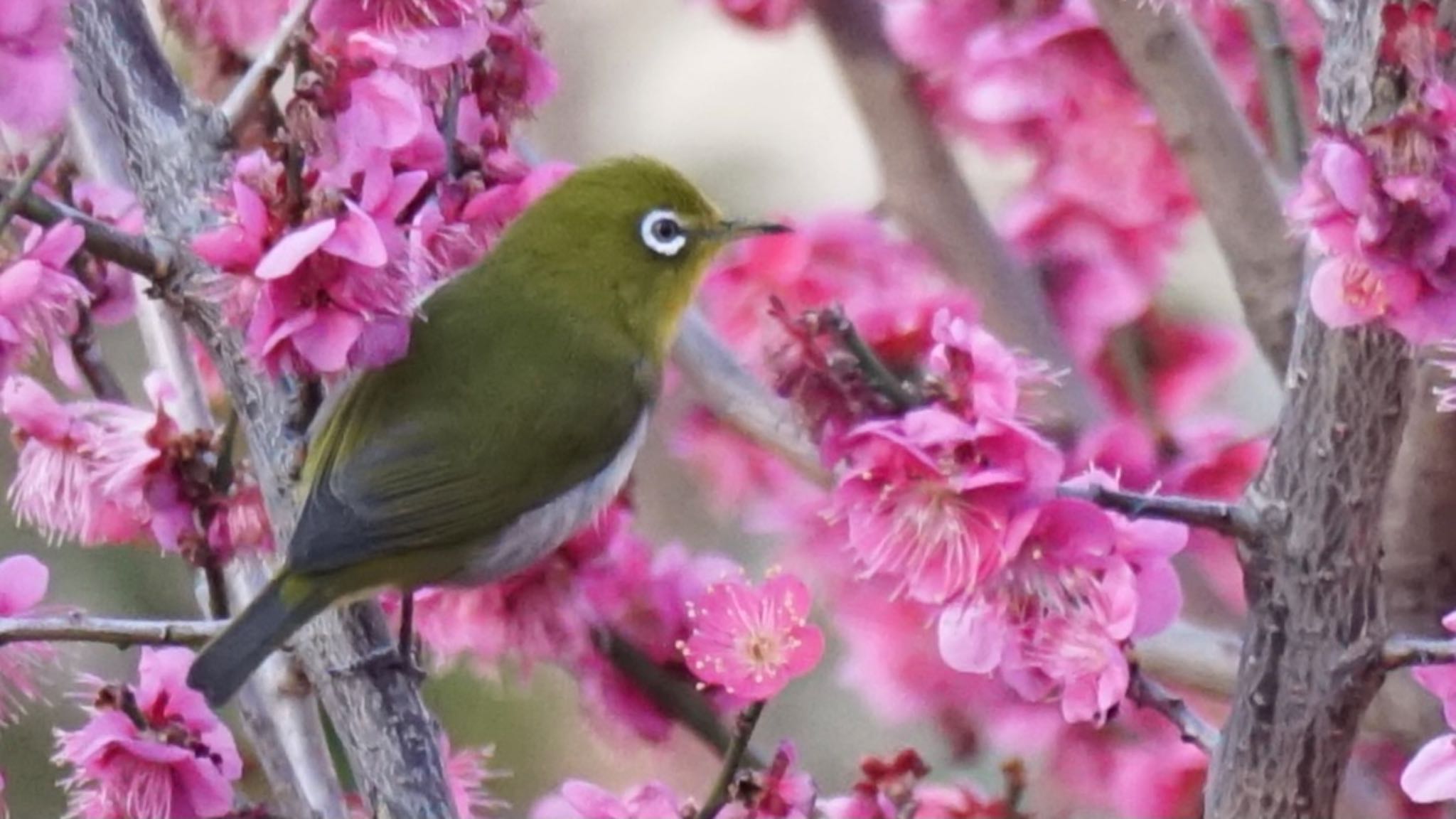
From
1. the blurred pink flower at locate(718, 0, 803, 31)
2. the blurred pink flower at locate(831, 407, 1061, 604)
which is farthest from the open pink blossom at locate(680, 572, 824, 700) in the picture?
the blurred pink flower at locate(718, 0, 803, 31)

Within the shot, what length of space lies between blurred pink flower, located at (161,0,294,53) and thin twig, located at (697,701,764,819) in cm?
61

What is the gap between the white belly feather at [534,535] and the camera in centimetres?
140

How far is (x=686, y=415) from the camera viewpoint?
5.99ft

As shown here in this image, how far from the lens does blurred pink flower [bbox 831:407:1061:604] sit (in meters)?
1.02

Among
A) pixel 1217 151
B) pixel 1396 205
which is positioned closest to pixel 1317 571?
pixel 1396 205

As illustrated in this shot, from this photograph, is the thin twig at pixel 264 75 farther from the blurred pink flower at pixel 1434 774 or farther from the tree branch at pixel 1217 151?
the blurred pink flower at pixel 1434 774

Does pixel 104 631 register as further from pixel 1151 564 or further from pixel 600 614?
pixel 1151 564

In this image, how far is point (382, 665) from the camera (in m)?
1.14

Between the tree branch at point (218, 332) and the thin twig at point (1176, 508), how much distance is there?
1.23 ft

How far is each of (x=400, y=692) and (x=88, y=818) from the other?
25 centimetres

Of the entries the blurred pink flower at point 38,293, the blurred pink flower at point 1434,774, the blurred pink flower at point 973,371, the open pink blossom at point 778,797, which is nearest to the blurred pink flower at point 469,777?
the open pink blossom at point 778,797

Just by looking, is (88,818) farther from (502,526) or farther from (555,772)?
(555,772)

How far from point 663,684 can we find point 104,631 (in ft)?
1.43

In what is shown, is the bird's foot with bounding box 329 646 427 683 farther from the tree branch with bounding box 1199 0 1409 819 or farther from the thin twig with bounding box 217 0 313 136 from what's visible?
the tree branch with bounding box 1199 0 1409 819
